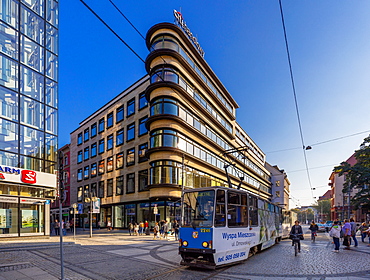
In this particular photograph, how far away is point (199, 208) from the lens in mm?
11508

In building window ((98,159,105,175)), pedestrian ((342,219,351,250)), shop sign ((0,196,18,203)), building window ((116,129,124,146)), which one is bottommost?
pedestrian ((342,219,351,250))

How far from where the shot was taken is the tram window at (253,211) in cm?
1348

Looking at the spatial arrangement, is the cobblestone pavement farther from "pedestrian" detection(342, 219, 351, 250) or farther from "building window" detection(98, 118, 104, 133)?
"building window" detection(98, 118, 104, 133)

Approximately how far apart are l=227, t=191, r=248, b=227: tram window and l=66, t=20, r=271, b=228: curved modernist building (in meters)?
12.1

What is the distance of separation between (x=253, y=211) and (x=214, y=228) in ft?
12.2

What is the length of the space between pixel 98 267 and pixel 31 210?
606 inches

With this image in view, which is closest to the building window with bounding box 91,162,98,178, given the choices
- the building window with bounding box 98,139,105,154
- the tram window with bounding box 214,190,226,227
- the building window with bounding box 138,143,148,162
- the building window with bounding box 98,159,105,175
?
the building window with bounding box 98,159,105,175

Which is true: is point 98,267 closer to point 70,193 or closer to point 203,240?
point 203,240

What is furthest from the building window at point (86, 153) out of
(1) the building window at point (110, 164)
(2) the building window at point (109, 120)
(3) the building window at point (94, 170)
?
(1) the building window at point (110, 164)

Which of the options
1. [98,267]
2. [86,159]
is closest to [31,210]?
[98,267]

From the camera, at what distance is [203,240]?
10930mm

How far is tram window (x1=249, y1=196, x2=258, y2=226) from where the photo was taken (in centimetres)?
1348

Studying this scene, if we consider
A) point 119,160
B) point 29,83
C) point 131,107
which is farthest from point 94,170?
point 29,83

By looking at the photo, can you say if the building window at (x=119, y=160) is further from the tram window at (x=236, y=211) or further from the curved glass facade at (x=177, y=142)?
the tram window at (x=236, y=211)
